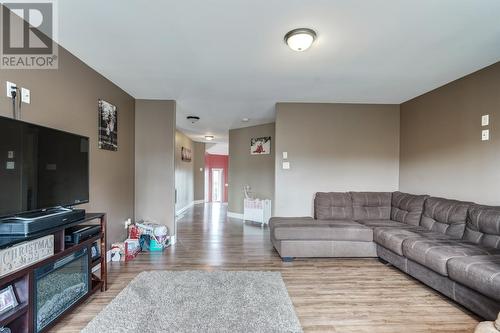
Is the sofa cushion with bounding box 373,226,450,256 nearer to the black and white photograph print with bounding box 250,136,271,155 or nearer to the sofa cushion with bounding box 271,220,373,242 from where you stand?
the sofa cushion with bounding box 271,220,373,242

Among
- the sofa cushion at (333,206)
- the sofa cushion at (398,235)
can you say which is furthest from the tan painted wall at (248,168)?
the sofa cushion at (398,235)

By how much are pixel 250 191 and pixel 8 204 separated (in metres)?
5.14

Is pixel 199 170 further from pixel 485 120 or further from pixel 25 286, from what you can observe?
pixel 485 120

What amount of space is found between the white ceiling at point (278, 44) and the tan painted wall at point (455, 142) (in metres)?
0.21

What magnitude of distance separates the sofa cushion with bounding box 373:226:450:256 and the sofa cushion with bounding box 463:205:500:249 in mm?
238

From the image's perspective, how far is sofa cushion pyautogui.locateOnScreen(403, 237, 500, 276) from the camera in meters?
2.30

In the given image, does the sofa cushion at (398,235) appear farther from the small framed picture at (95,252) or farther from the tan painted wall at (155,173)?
the small framed picture at (95,252)

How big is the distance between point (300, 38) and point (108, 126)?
9.06 ft

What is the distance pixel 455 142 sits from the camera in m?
3.29

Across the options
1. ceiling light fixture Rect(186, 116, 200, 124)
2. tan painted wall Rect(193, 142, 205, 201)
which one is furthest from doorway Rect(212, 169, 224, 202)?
ceiling light fixture Rect(186, 116, 200, 124)

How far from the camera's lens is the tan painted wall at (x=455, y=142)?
2834 millimetres

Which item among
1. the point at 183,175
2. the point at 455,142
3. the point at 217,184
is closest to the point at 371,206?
the point at 455,142

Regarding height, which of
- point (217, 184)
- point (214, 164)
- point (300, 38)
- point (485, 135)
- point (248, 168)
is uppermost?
point (300, 38)

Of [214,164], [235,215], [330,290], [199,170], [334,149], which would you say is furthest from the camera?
[214,164]
